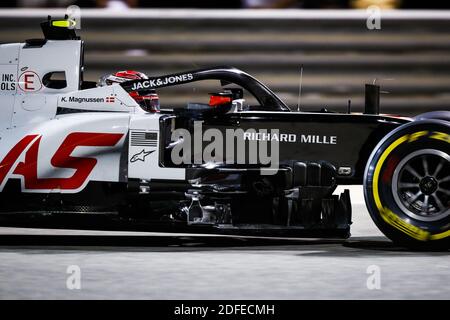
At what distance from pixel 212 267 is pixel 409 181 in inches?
65.6

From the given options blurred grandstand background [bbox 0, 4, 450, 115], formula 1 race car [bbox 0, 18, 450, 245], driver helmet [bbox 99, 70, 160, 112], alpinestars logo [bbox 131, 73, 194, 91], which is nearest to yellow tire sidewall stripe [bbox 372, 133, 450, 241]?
formula 1 race car [bbox 0, 18, 450, 245]

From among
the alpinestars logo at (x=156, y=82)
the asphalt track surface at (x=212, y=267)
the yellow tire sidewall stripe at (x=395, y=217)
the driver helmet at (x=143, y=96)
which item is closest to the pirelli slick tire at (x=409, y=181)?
the yellow tire sidewall stripe at (x=395, y=217)

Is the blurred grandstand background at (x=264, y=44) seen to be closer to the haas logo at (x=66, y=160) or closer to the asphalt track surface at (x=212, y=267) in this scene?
the asphalt track surface at (x=212, y=267)

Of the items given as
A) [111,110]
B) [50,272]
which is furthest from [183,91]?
[50,272]

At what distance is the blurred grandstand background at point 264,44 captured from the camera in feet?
35.0

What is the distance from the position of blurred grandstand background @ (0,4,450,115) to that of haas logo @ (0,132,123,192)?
8.43 ft

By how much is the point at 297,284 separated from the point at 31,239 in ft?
8.71

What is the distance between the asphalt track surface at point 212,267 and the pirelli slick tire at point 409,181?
193mm

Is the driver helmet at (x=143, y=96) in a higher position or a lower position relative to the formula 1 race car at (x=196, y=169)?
higher

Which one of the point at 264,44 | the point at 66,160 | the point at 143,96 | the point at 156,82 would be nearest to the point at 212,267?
the point at 66,160

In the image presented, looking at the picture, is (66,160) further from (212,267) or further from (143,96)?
(212,267)

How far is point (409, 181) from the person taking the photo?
26.3 ft

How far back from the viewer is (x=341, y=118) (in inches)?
324
